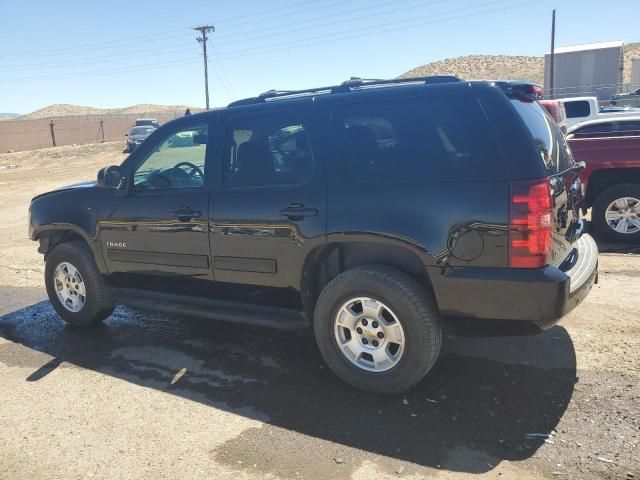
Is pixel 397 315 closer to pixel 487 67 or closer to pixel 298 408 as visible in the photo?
pixel 298 408

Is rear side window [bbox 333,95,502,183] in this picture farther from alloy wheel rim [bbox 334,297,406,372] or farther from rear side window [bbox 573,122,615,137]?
rear side window [bbox 573,122,615,137]

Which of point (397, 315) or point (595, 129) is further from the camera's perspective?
point (595, 129)

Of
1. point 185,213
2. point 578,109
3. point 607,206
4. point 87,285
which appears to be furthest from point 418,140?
point 578,109

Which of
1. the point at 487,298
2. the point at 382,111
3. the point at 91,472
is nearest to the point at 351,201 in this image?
the point at 382,111

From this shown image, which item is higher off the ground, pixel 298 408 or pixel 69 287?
pixel 69 287

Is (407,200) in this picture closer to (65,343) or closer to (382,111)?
(382,111)

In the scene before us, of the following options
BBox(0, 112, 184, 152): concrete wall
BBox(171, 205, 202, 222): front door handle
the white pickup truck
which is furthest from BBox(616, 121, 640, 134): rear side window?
Answer: BBox(0, 112, 184, 152): concrete wall

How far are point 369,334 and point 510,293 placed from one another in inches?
38.2

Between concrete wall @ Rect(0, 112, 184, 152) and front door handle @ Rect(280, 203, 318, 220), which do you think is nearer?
front door handle @ Rect(280, 203, 318, 220)

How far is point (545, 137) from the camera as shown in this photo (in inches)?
145

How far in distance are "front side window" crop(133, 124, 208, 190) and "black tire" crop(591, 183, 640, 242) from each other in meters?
5.85

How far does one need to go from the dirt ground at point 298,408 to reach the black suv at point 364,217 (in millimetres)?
394

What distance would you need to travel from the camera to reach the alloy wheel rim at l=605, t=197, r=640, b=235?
7.67 metres

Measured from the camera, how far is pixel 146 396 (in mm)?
3973
